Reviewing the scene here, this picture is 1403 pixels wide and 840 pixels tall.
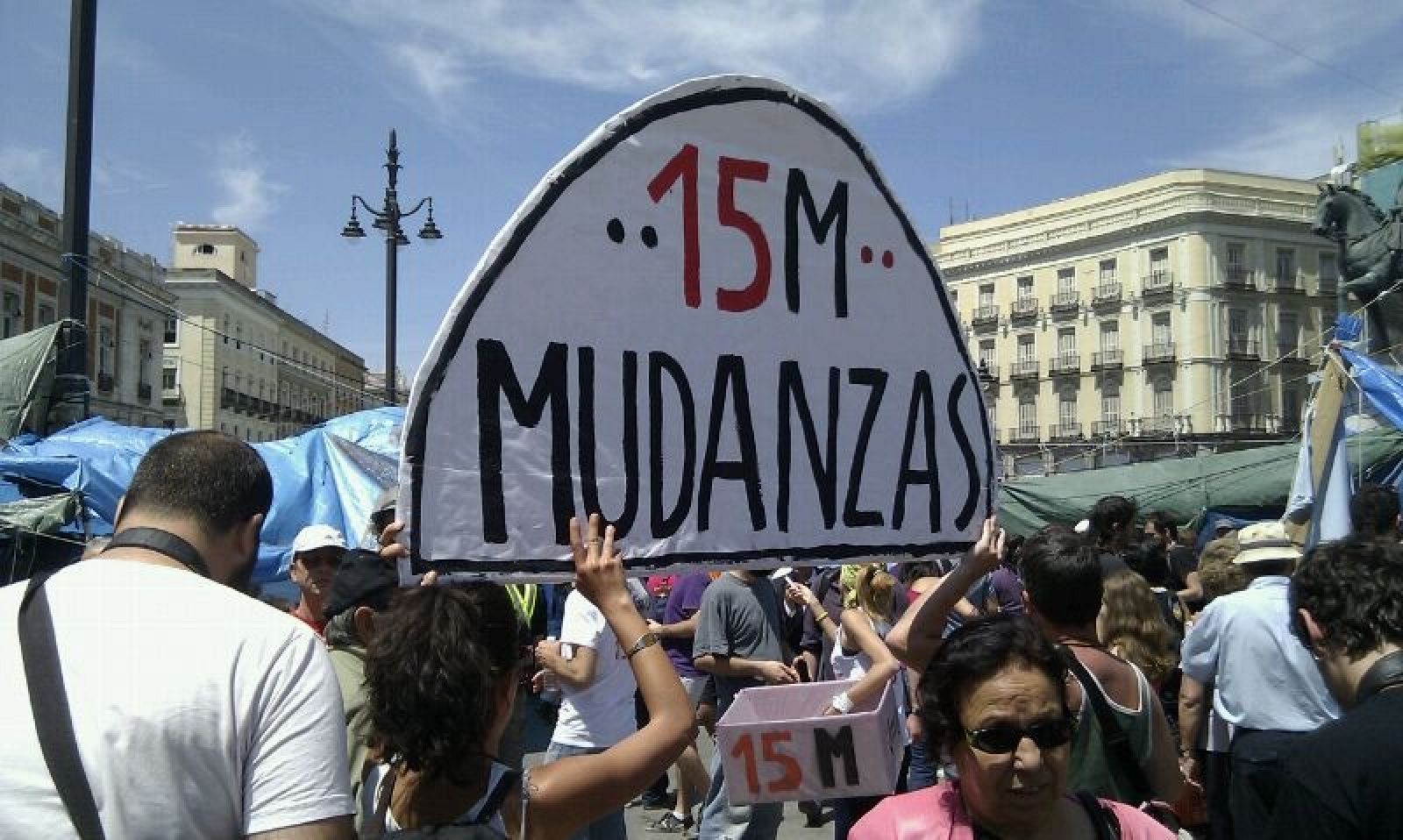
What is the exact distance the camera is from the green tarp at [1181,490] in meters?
16.6

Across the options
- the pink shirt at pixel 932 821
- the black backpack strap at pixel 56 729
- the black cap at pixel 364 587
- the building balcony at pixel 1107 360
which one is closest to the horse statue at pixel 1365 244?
the black cap at pixel 364 587

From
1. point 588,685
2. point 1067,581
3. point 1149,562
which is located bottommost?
point 588,685

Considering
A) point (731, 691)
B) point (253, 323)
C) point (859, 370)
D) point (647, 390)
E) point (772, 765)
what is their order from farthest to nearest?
1. point (253, 323)
2. point (731, 691)
3. point (772, 765)
4. point (859, 370)
5. point (647, 390)

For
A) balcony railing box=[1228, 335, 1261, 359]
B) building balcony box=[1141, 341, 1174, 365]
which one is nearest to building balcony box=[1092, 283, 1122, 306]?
building balcony box=[1141, 341, 1174, 365]

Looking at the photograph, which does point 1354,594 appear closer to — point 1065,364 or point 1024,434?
point 1065,364

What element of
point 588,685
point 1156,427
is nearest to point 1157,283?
point 1156,427

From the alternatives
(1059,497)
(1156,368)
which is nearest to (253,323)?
(1156,368)

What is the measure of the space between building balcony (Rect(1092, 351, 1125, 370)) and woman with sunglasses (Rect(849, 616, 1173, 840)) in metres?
56.8

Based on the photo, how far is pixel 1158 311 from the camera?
5403cm

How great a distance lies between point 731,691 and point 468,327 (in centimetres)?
458

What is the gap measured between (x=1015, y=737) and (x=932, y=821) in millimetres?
203

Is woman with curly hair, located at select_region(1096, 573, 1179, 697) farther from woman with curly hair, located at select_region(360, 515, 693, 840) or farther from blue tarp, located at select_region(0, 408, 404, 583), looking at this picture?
blue tarp, located at select_region(0, 408, 404, 583)

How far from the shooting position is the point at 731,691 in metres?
6.27

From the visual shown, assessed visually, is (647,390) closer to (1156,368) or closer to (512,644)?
(512,644)
